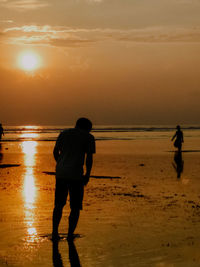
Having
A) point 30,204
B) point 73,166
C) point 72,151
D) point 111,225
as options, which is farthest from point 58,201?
point 30,204

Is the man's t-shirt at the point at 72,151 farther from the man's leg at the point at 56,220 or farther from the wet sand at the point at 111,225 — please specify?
the wet sand at the point at 111,225

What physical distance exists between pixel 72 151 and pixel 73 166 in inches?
9.3

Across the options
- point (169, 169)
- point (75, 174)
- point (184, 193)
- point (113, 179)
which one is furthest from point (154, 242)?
point (169, 169)

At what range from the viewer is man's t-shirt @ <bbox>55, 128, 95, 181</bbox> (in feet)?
26.6

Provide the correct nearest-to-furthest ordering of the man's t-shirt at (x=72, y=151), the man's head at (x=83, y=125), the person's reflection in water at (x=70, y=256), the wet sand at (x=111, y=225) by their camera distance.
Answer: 1. the person's reflection in water at (x=70, y=256)
2. the wet sand at (x=111, y=225)
3. the man's t-shirt at (x=72, y=151)
4. the man's head at (x=83, y=125)

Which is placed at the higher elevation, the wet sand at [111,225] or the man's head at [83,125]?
the man's head at [83,125]

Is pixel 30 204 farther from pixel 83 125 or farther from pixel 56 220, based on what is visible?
pixel 83 125

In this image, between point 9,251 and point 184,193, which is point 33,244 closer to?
point 9,251

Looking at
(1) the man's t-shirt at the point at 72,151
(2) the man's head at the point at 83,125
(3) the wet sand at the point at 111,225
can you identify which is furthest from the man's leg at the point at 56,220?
(2) the man's head at the point at 83,125

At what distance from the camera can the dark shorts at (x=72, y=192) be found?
8144mm

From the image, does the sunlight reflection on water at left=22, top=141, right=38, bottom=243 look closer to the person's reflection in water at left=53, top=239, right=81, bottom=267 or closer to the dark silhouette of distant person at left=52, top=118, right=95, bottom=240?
the dark silhouette of distant person at left=52, top=118, right=95, bottom=240

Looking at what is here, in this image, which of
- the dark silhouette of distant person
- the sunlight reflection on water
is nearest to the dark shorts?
the dark silhouette of distant person

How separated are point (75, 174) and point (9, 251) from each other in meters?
1.58

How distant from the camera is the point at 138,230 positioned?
28.3ft
